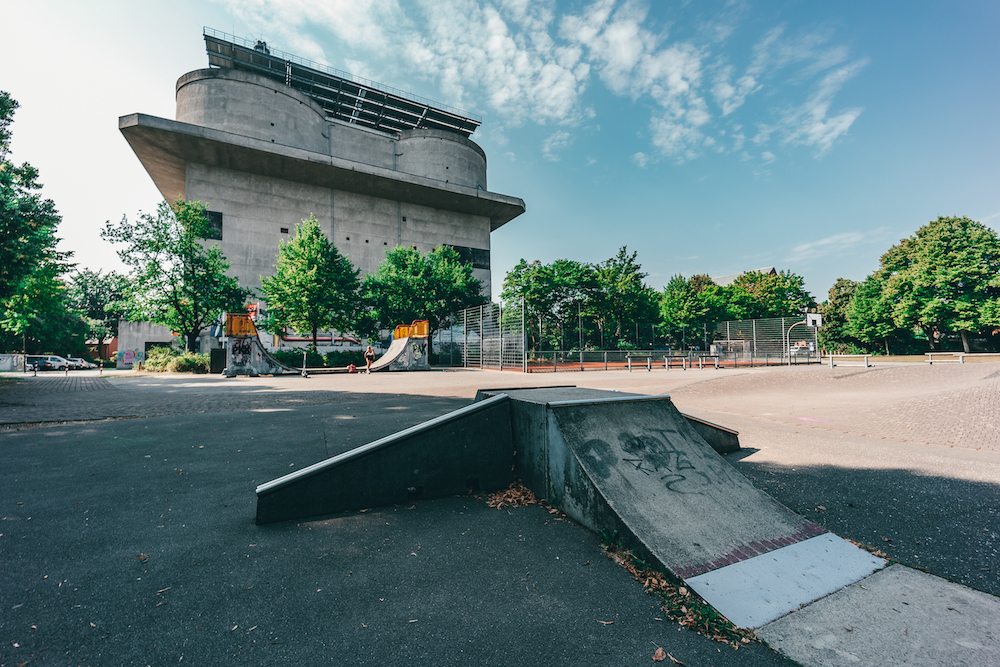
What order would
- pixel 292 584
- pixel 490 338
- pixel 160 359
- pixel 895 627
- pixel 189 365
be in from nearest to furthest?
pixel 895 627, pixel 292 584, pixel 189 365, pixel 160 359, pixel 490 338

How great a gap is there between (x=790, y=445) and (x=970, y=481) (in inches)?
66.5

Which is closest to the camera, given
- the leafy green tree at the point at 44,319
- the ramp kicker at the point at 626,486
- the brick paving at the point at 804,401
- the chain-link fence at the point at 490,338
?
the ramp kicker at the point at 626,486

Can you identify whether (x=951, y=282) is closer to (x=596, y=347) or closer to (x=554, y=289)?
(x=596, y=347)

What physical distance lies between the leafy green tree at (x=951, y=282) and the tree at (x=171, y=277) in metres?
57.7

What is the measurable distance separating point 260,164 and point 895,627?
42423 mm

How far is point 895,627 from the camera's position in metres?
1.96

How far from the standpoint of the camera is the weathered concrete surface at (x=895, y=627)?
1761 millimetres

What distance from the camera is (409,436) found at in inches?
138

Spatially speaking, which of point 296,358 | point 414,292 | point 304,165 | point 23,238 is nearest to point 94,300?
point 304,165

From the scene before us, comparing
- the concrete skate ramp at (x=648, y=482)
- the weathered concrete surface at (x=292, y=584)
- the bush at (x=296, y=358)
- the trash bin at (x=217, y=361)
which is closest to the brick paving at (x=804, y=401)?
the concrete skate ramp at (x=648, y=482)

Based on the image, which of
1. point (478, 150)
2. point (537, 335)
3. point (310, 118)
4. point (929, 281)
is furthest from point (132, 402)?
point (929, 281)

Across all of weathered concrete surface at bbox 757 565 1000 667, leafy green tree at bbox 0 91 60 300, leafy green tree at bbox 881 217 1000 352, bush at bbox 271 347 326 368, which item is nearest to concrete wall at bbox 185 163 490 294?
bush at bbox 271 347 326 368

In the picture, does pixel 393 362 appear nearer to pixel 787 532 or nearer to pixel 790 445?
pixel 790 445

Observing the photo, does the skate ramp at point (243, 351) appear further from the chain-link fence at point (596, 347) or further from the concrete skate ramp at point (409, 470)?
the concrete skate ramp at point (409, 470)
